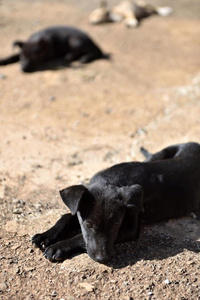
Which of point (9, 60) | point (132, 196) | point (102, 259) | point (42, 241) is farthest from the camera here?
point (9, 60)

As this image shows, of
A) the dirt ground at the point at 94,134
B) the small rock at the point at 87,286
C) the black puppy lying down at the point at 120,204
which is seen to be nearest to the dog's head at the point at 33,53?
the dirt ground at the point at 94,134

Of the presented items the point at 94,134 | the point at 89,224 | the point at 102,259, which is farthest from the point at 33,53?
the point at 102,259

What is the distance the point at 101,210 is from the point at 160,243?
3.12ft

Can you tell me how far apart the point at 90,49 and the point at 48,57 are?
1.11 meters

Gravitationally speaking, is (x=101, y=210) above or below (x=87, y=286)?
above

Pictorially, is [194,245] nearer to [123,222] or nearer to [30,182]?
[123,222]

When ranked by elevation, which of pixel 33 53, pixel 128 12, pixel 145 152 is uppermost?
pixel 145 152

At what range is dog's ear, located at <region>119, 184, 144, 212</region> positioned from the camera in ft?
17.4

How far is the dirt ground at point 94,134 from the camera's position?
4992mm

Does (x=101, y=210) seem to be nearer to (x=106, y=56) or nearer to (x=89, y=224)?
(x=89, y=224)

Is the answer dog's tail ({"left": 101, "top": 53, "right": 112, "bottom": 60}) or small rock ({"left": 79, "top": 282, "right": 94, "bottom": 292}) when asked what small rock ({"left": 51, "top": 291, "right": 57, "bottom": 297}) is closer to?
small rock ({"left": 79, "top": 282, "right": 94, "bottom": 292})

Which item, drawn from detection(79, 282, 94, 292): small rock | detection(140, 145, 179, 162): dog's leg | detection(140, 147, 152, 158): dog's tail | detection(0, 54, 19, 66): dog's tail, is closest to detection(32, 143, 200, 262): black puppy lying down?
detection(79, 282, 94, 292): small rock

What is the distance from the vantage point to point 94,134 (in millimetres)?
9117

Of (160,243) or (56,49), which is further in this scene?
(56,49)
